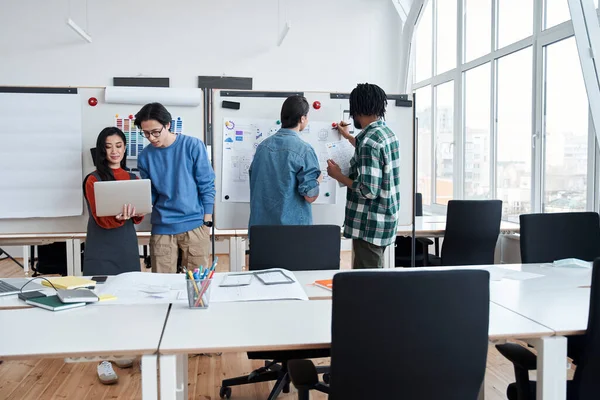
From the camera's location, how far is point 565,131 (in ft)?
14.6

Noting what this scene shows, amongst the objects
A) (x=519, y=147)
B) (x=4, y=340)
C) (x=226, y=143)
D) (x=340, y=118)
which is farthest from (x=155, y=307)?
(x=519, y=147)

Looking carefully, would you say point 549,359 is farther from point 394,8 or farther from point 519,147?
point 394,8

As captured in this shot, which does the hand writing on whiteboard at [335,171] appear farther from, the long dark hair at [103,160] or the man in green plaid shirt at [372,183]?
the long dark hair at [103,160]

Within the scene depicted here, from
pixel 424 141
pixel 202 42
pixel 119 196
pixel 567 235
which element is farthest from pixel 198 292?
pixel 202 42

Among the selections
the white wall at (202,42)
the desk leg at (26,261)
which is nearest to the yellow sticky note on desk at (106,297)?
the desk leg at (26,261)

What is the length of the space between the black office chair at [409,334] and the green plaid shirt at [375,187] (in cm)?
138

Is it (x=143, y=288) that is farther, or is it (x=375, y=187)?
(x=375, y=187)

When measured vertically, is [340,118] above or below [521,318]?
above

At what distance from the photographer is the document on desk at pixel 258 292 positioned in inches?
75.6

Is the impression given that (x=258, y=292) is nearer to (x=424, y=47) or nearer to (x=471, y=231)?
(x=471, y=231)

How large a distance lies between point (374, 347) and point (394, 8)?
7.56 meters

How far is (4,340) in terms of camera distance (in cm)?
147

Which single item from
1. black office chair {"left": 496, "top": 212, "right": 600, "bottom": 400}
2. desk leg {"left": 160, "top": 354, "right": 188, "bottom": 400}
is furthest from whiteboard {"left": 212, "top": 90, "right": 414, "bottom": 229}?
desk leg {"left": 160, "top": 354, "right": 188, "bottom": 400}

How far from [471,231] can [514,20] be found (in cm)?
261
